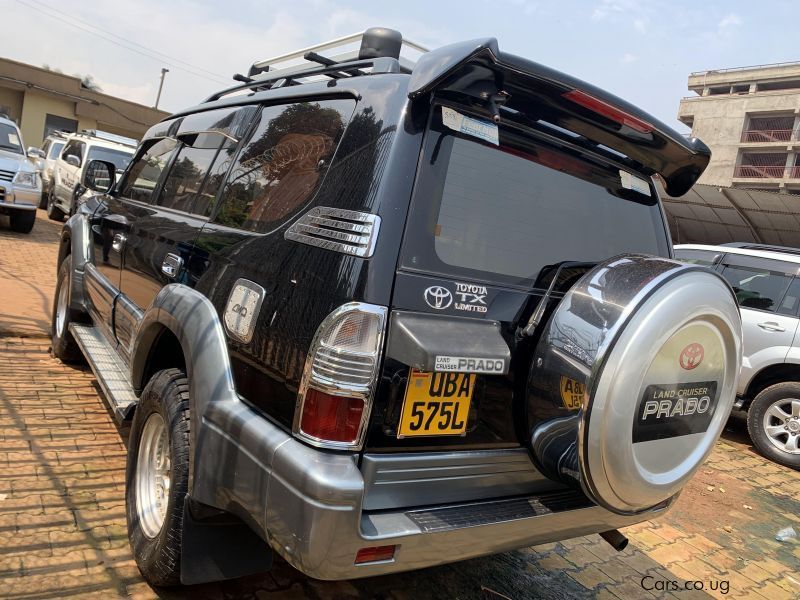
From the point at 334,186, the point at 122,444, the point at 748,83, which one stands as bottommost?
the point at 122,444

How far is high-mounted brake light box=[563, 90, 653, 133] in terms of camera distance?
84.7 inches

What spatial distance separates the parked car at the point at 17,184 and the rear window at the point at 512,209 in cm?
1039

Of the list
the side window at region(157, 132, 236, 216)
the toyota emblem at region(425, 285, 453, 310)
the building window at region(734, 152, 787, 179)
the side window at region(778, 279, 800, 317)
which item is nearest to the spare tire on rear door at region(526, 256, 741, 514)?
the toyota emblem at region(425, 285, 453, 310)

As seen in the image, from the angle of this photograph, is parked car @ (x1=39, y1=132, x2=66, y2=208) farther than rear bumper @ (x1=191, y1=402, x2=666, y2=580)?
Yes

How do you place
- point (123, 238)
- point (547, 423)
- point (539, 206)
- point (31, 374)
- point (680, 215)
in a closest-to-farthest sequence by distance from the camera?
point (547, 423), point (539, 206), point (123, 238), point (31, 374), point (680, 215)

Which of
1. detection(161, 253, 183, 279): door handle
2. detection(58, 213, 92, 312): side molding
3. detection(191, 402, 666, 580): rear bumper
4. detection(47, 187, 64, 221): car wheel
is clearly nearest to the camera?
detection(191, 402, 666, 580): rear bumper

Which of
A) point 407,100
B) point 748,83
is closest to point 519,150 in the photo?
point 407,100

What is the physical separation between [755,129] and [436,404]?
61.0 meters

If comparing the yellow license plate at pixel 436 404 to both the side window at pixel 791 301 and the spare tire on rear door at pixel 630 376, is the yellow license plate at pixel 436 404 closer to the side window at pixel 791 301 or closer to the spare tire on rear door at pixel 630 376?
the spare tire on rear door at pixel 630 376

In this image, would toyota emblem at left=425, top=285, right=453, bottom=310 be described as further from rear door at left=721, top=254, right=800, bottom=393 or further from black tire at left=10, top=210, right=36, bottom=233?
black tire at left=10, top=210, right=36, bottom=233

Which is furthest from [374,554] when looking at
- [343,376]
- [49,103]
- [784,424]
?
[49,103]

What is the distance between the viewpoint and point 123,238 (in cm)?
357

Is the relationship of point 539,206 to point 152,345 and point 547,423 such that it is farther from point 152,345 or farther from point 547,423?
point 152,345

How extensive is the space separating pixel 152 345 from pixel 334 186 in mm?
1250
